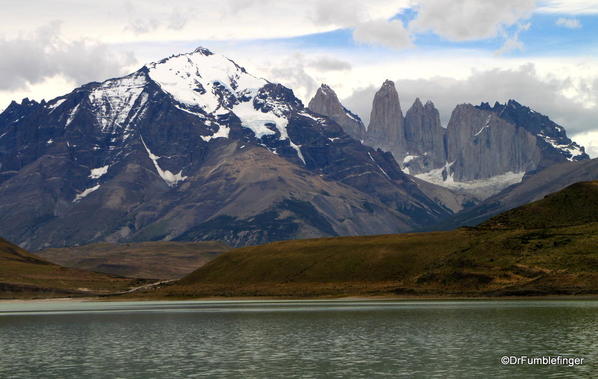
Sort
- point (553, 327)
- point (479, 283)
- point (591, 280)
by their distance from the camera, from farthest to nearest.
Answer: point (479, 283) → point (591, 280) → point (553, 327)

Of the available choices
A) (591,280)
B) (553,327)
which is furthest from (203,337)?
(591,280)

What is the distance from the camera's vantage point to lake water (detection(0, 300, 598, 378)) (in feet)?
236

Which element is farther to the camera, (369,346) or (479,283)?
(479,283)

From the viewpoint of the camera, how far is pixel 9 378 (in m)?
71.1

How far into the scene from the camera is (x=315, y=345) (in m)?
91.5

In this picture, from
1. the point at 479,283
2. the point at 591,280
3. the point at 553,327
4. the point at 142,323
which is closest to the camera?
the point at 553,327

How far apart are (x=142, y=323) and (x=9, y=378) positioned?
65.6 m

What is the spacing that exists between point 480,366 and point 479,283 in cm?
13032

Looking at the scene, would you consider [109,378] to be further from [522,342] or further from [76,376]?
[522,342]

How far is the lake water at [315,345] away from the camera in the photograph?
236 ft

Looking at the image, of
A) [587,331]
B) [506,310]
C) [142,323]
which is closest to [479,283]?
[506,310]

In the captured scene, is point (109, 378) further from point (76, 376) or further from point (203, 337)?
point (203, 337)

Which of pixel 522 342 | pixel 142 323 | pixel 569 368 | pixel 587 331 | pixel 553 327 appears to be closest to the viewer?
pixel 569 368

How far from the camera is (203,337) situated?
10606cm
